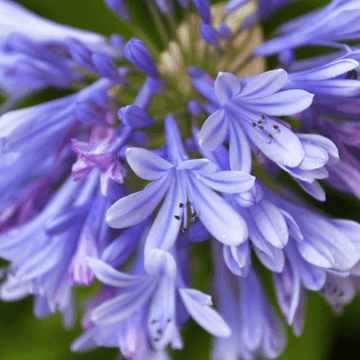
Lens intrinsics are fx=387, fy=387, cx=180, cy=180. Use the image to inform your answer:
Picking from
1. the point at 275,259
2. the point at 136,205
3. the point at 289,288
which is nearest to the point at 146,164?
the point at 136,205

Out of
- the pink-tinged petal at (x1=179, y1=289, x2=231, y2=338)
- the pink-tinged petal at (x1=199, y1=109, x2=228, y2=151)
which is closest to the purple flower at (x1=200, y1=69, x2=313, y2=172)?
the pink-tinged petal at (x1=199, y1=109, x2=228, y2=151)

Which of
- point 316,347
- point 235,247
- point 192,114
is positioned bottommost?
point 316,347

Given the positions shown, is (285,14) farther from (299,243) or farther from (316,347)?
(316,347)

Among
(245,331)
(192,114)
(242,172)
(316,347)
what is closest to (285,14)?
(192,114)

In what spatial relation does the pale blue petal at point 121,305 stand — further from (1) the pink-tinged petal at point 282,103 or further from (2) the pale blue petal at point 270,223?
(1) the pink-tinged petal at point 282,103

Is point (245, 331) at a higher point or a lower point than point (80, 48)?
lower

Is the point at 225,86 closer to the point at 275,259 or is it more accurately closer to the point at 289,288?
the point at 275,259
